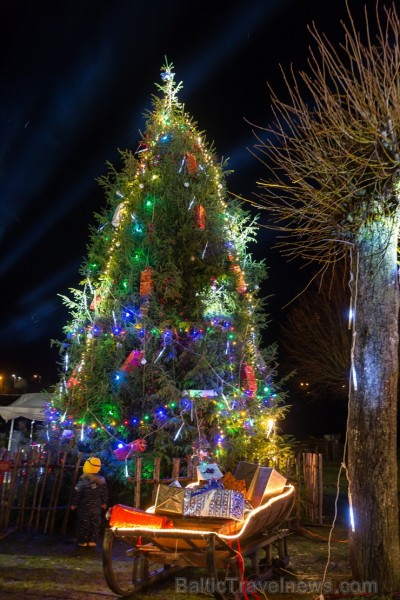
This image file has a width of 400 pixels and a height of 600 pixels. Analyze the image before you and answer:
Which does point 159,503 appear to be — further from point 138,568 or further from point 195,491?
point 138,568

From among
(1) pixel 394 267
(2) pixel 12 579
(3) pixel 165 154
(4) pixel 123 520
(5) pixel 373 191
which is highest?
(3) pixel 165 154

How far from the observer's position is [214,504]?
5.74 meters

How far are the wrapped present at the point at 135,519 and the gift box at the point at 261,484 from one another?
1.09 m

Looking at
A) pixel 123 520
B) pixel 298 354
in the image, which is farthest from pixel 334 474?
pixel 123 520

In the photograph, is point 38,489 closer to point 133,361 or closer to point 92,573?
point 133,361

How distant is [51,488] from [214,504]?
6254 mm

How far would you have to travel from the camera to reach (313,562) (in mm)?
7949

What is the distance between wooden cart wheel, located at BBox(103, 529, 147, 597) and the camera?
5.72 m

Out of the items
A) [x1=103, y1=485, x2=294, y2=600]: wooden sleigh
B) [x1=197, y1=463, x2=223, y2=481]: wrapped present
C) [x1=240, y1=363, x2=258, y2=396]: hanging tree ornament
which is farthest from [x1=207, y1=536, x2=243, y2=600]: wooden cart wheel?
[x1=240, y1=363, x2=258, y2=396]: hanging tree ornament

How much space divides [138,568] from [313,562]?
8.75ft

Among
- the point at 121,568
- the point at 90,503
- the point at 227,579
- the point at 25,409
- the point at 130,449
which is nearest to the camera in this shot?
the point at 227,579

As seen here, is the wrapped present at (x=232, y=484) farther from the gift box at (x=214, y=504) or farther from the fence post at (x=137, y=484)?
the fence post at (x=137, y=484)

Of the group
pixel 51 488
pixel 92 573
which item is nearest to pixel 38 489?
pixel 51 488

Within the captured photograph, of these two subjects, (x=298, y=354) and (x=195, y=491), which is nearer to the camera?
(x=195, y=491)
